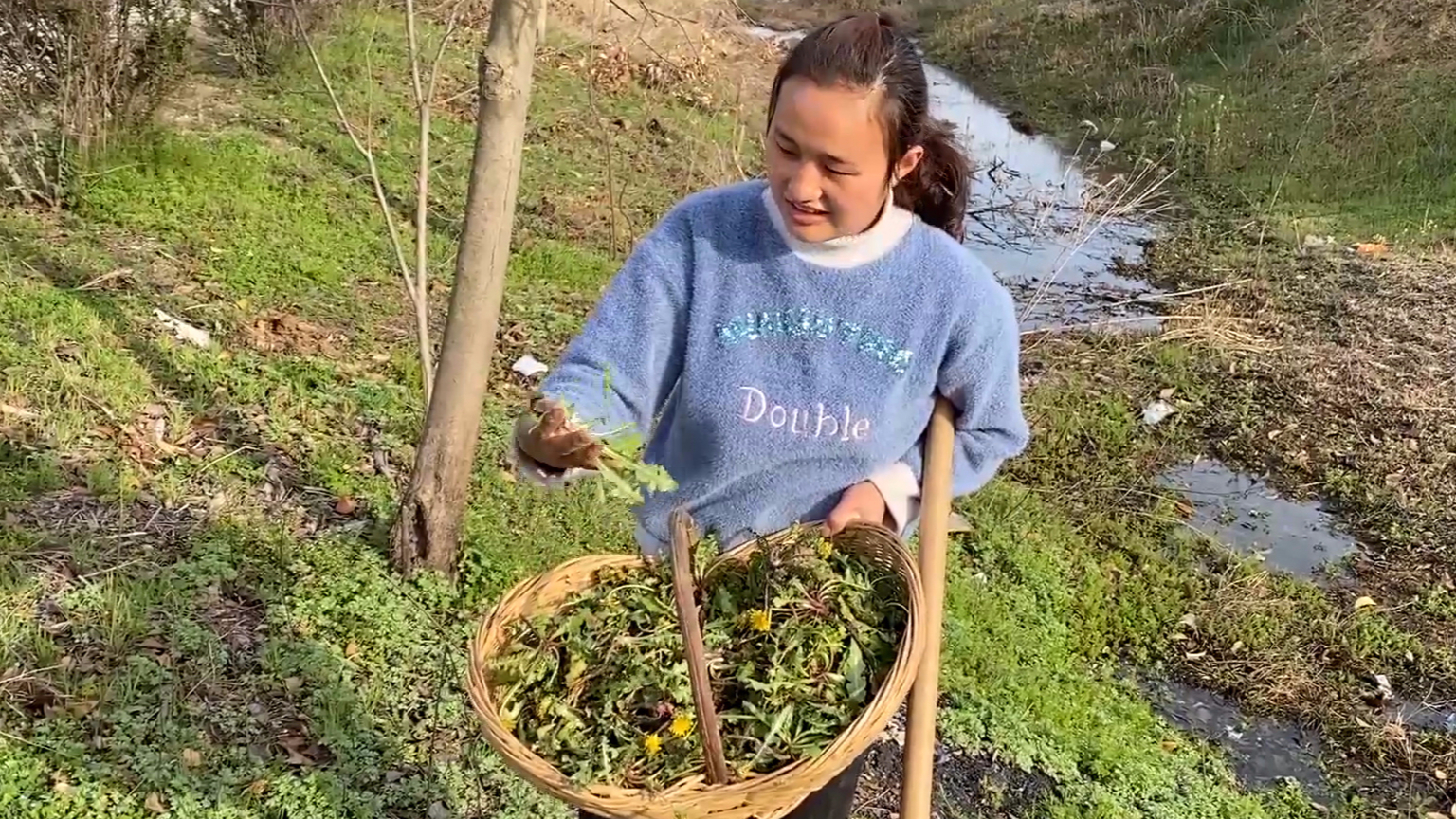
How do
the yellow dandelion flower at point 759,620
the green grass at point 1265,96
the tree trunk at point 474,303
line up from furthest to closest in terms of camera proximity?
the green grass at point 1265,96, the tree trunk at point 474,303, the yellow dandelion flower at point 759,620

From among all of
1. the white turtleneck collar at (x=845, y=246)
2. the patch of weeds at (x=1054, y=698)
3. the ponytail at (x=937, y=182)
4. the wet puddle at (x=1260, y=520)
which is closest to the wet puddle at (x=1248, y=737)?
the patch of weeds at (x=1054, y=698)

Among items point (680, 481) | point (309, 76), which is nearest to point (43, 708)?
point (680, 481)

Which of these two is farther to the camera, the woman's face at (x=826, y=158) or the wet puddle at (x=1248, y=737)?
the wet puddle at (x=1248, y=737)

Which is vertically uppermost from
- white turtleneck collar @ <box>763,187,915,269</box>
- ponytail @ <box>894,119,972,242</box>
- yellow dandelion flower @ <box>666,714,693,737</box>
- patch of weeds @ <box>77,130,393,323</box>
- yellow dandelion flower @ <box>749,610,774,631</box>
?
ponytail @ <box>894,119,972,242</box>

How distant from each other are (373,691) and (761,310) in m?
1.85

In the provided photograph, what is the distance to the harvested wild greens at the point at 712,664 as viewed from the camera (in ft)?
5.17

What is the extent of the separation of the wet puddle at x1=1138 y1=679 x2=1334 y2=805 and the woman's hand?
10.0 ft

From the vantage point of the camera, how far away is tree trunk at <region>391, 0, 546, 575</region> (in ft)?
9.75

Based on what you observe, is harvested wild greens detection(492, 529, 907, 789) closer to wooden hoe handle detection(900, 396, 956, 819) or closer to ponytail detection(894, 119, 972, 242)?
wooden hoe handle detection(900, 396, 956, 819)

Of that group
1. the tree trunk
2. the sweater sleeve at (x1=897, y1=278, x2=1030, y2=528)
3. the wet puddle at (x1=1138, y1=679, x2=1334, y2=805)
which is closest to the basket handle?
the sweater sleeve at (x1=897, y1=278, x2=1030, y2=528)

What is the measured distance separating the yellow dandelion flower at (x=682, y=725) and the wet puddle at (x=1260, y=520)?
407cm

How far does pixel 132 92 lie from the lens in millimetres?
5625

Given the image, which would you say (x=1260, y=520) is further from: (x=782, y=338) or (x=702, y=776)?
(x=702, y=776)

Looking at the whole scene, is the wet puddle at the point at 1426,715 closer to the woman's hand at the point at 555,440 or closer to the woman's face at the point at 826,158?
the woman's face at the point at 826,158
